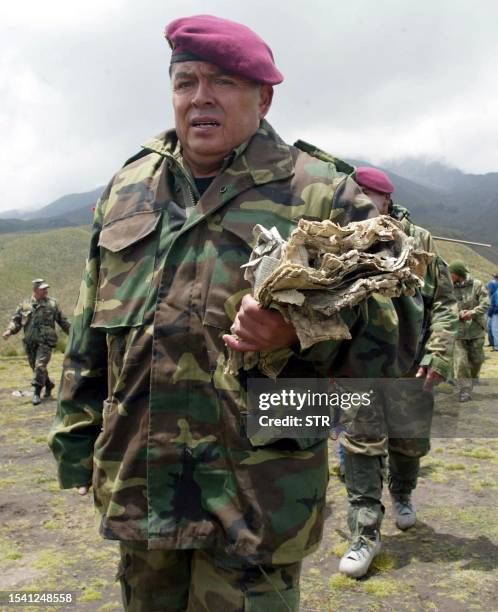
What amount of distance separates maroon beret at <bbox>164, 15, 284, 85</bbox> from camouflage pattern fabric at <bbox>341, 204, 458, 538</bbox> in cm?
215

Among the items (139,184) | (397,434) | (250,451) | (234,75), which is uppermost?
(234,75)

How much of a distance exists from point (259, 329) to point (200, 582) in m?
1.00

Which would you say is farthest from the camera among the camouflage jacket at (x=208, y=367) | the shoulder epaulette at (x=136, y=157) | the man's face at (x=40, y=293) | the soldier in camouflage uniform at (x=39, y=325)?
the man's face at (x=40, y=293)

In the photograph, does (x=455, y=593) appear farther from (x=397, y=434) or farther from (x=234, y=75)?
(x=234, y=75)

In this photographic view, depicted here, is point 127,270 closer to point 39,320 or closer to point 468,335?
point 468,335

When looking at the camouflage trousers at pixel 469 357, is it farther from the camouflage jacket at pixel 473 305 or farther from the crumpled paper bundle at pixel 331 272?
the crumpled paper bundle at pixel 331 272

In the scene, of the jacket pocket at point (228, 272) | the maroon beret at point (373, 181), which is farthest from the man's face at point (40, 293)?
the jacket pocket at point (228, 272)

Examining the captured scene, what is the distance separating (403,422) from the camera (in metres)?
Answer: 4.80

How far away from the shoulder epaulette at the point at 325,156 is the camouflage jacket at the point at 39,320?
1048cm

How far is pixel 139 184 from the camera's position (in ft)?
8.46

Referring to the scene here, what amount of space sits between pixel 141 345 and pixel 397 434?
2871 mm

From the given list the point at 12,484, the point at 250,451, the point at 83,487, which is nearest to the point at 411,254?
the point at 250,451

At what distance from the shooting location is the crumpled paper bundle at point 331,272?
72.2 inches

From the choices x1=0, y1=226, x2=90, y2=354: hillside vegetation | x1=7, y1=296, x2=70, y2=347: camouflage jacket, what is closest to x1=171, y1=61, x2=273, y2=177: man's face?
x1=7, y1=296, x2=70, y2=347: camouflage jacket
